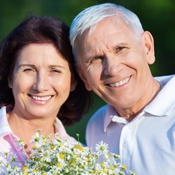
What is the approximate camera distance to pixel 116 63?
3773mm

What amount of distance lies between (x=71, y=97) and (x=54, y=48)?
21.7 inches

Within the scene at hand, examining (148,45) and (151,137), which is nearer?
(151,137)

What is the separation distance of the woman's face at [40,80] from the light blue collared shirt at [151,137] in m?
0.36

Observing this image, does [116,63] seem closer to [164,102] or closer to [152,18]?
[164,102]

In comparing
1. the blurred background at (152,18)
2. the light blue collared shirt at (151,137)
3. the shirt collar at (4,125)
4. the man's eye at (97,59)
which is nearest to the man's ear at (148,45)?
the light blue collared shirt at (151,137)

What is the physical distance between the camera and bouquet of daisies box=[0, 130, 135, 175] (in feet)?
9.82

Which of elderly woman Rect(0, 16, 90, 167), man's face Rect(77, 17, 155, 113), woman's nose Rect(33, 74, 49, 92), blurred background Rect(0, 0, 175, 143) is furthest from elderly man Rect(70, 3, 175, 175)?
blurred background Rect(0, 0, 175, 143)

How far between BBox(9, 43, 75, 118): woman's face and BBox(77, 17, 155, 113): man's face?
154 millimetres

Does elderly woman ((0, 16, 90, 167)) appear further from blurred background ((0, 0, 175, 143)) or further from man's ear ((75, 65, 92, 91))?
blurred background ((0, 0, 175, 143))

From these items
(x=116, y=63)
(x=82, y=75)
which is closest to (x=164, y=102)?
(x=116, y=63)

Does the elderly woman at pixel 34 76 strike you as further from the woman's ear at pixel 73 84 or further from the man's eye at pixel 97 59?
the man's eye at pixel 97 59

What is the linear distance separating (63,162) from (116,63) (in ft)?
3.05

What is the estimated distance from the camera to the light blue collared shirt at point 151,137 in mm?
3607

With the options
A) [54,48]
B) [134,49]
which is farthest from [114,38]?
[54,48]
